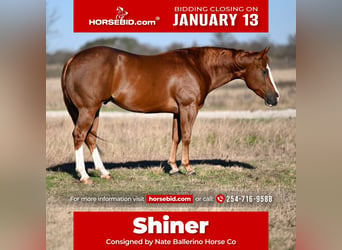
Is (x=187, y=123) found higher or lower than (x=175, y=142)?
higher

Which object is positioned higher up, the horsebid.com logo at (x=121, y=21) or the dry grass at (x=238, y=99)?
the horsebid.com logo at (x=121, y=21)

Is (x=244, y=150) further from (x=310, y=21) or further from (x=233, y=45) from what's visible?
(x=310, y=21)

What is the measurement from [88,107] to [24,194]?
1790 millimetres

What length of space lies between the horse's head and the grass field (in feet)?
1.13

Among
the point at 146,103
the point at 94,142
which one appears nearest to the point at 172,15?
the point at 146,103

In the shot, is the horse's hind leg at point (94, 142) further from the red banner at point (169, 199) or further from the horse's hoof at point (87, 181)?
the red banner at point (169, 199)

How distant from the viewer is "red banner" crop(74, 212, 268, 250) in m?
5.38

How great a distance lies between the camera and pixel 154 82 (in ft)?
22.6

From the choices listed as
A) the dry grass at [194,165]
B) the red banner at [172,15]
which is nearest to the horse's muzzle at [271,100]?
the dry grass at [194,165]

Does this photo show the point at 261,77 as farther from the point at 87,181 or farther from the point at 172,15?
the point at 87,181

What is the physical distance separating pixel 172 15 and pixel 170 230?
2.44m

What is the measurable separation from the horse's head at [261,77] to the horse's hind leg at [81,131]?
7.55ft

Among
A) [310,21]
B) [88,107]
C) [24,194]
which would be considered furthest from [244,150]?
[24,194]

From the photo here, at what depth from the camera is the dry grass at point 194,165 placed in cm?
560
